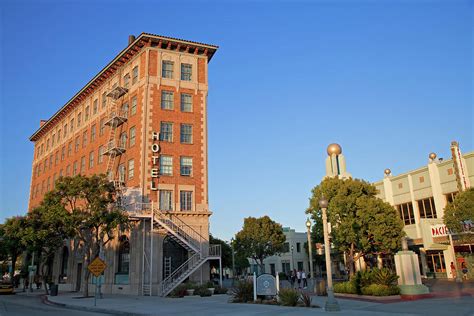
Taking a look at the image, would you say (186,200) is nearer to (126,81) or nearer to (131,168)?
(131,168)

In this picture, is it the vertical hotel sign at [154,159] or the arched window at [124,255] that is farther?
the arched window at [124,255]

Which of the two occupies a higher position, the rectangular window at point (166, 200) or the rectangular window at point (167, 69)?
the rectangular window at point (167, 69)

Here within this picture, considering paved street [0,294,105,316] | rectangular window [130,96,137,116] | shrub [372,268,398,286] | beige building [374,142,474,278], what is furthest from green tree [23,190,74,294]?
beige building [374,142,474,278]

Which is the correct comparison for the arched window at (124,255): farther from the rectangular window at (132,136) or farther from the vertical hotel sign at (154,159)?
the rectangular window at (132,136)

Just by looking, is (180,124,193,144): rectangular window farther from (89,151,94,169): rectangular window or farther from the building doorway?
(89,151,94,169): rectangular window

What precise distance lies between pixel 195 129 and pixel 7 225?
18185 mm

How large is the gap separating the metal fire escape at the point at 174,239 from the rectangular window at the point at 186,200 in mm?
1313

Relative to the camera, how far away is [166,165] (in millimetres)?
37625

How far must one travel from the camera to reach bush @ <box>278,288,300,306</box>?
19578mm

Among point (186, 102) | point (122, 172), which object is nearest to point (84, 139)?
point (122, 172)

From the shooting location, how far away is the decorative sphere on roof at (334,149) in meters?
52.6

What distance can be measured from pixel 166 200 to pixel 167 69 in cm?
1288

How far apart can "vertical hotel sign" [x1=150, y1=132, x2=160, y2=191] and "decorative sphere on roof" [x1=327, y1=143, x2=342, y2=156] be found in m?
24.5

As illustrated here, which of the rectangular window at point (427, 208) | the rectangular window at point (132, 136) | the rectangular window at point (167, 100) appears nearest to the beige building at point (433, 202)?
the rectangular window at point (427, 208)
